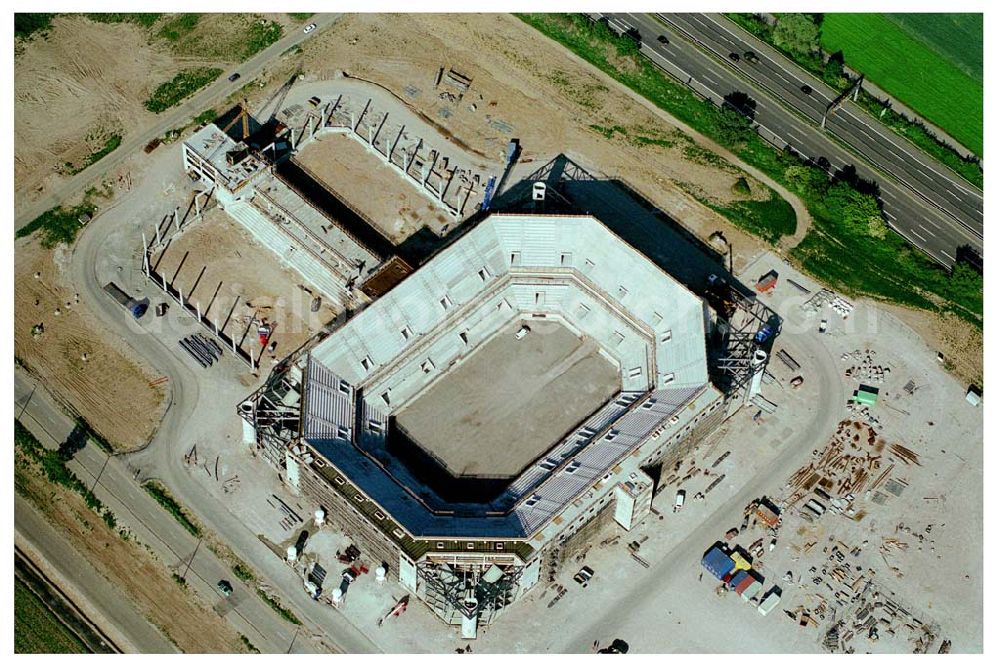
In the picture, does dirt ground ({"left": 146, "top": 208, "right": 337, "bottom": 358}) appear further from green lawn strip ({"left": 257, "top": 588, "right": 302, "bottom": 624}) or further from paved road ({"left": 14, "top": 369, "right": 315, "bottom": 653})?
green lawn strip ({"left": 257, "top": 588, "right": 302, "bottom": 624})

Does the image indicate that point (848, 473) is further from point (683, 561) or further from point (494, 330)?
point (494, 330)

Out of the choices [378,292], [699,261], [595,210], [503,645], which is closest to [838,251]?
[699,261]

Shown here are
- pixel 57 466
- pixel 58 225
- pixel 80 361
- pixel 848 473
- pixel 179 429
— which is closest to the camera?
pixel 57 466

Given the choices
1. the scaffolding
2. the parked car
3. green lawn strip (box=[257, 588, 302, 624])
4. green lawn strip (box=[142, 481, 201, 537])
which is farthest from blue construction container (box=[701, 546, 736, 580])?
green lawn strip (box=[142, 481, 201, 537])

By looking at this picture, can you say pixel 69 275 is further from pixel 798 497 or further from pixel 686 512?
pixel 798 497

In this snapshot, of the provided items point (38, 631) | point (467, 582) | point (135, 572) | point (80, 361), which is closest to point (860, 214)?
point (467, 582)
